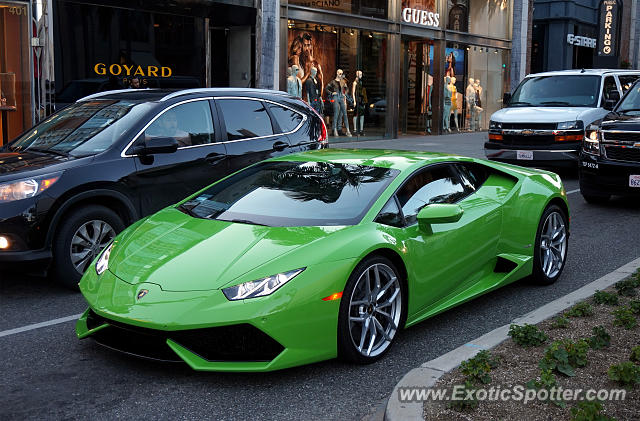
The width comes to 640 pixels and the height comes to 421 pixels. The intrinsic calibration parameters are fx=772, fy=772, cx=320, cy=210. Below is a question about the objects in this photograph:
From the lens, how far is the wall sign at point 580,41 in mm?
37494

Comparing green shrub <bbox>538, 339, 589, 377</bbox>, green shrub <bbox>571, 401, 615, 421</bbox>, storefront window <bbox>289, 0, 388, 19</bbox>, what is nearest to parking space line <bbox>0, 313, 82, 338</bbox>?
green shrub <bbox>538, 339, 589, 377</bbox>

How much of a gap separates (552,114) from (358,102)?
29.5ft

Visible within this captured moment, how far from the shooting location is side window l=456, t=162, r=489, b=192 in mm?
6008

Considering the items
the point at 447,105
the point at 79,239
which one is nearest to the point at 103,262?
the point at 79,239

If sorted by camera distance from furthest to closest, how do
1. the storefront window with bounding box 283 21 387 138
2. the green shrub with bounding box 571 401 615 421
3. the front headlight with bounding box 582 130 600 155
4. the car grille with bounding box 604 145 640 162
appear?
1. the storefront window with bounding box 283 21 387 138
2. the front headlight with bounding box 582 130 600 155
3. the car grille with bounding box 604 145 640 162
4. the green shrub with bounding box 571 401 615 421

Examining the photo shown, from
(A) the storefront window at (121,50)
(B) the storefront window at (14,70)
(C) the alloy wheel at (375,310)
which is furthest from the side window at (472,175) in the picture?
(A) the storefront window at (121,50)

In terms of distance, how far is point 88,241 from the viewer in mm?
6656

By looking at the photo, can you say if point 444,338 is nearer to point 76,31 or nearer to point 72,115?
point 72,115

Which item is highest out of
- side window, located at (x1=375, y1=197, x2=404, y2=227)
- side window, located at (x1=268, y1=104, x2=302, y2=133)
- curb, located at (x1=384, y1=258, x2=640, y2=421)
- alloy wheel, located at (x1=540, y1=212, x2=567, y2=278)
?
side window, located at (x1=268, y1=104, x2=302, y2=133)

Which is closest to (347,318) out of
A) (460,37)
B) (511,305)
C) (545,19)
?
(511,305)

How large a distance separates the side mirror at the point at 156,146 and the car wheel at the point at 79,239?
65cm

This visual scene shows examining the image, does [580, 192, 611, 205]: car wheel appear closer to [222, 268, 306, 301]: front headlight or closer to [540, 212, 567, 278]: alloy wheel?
[540, 212, 567, 278]: alloy wheel

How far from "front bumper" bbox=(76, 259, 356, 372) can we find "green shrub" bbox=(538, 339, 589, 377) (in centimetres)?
120

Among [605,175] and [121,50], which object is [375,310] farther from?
[121,50]
